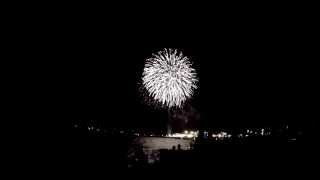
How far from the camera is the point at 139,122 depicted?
72438 millimetres

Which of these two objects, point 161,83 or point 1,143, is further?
point 161,83

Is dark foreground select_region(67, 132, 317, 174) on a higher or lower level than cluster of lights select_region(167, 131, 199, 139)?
lower

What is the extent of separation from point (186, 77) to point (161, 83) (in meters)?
2.49

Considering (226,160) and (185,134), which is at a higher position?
(185,134)

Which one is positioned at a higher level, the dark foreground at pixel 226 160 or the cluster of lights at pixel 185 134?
the cluster of lights at pixel 185 134

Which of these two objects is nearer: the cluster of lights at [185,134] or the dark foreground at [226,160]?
the dark foreground at [226,160]

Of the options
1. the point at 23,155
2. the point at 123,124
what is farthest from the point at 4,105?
the point at 123,124

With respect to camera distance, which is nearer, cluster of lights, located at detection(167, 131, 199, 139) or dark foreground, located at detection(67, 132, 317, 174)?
dark foreground, located at detection(67, 132, 317, 174)

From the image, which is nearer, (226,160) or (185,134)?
(226,160)

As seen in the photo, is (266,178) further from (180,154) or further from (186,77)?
(186,77)

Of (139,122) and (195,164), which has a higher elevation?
(139,122)

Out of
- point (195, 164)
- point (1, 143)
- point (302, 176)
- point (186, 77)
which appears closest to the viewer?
point (302, 176)

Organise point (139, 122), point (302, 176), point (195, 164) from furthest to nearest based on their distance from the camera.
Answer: point (139, 122), point (195, 164), point (302, 176)

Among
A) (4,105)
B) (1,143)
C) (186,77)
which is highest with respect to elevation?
(186,77)
